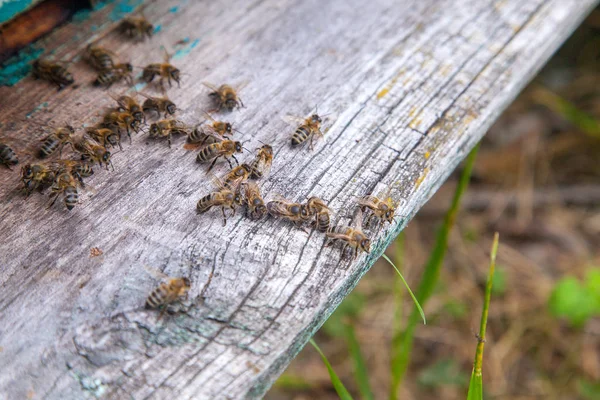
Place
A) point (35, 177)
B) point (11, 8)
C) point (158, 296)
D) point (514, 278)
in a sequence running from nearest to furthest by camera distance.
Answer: point (158, 296) < point (35, 177) < point (11, 8) < point (514, 278)

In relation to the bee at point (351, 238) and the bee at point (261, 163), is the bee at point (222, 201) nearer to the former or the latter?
the bee at point (261, 163)

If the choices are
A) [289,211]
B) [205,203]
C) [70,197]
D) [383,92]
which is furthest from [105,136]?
[383,92]

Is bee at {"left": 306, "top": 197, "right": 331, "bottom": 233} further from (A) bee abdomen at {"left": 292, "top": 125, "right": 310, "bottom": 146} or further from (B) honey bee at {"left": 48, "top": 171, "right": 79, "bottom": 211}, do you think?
(B) honey bee at {"left": 48, "top": 171, "right": 79, "bottom": 211}

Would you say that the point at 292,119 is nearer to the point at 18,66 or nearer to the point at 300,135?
the point at 300,135

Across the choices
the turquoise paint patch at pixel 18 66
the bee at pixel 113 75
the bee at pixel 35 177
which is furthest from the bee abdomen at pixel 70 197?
the turquoise paint patch at pixel 18 66

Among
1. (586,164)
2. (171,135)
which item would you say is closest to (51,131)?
(171,135)
